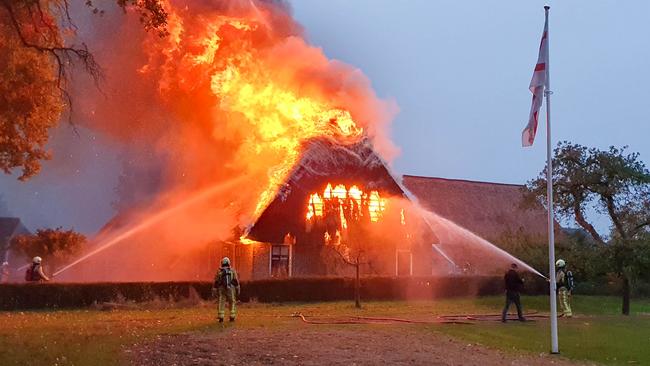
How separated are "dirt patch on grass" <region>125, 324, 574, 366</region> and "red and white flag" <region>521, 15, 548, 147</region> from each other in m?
5.00

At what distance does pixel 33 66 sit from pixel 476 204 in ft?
123

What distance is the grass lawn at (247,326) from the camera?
11539 mm

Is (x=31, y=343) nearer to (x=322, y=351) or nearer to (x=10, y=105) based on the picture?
(x=322, y=351)

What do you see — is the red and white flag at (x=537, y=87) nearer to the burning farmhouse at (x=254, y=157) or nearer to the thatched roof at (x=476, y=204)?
the burning farmhouse at (x=254, y=157)

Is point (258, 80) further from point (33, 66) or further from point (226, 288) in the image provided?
point (226, 288)

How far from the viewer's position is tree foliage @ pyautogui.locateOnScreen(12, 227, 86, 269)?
108ft

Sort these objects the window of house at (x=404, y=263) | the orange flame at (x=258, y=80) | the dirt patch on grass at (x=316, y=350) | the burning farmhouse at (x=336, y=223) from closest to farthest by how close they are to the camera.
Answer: the dirt patch on grass at (x=316, y=350) → the burning farmhouse at (x=336, y=223) → the orange flame at (x=258, y=80) → the window of house at (x=404, y=263)

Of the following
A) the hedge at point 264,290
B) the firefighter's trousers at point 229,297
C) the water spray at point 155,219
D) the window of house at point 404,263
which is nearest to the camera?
the firefighter's trousers at point 229,297

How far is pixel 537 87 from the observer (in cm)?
1466

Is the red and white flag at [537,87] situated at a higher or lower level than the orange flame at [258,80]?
lower

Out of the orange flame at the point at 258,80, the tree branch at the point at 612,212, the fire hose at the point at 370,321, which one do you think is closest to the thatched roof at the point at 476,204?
the tree branch at the point at 612,212

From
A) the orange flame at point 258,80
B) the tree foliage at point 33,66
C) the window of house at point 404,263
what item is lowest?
the window of house at point 404,263

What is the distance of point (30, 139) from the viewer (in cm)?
1994

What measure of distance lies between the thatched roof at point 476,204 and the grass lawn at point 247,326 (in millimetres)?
21276
